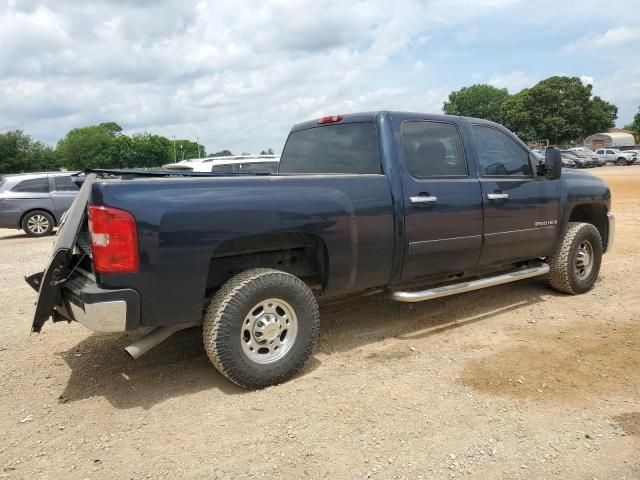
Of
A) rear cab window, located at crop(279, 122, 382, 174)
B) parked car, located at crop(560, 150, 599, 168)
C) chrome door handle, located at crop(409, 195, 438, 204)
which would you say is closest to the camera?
chrome door handle, located at crop(409, 195, 438, 204)

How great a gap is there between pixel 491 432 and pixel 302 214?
1.81 meters

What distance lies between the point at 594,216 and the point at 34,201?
12.6 metres

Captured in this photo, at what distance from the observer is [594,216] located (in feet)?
20.7

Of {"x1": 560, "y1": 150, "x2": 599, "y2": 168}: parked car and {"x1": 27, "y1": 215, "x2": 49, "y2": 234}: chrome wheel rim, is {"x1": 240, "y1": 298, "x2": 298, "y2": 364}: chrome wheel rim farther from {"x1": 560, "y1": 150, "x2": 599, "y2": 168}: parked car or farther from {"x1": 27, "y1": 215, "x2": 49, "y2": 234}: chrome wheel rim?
{"x1": 560, "y1": 150, "x2": 599, "y2": 168}: parked car

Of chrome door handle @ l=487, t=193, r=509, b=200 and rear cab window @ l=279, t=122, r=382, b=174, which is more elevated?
rear cab window @ l=279, t=122, r=382, b=174

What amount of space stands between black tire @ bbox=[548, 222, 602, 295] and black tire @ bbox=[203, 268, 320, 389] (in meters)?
3.21

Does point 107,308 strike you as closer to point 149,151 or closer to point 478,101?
point 149,151

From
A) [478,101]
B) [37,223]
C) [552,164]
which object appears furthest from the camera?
[478,101]

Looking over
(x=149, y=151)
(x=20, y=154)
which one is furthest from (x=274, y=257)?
(x=149, y=151)

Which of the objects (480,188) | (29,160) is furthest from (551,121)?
(480,188)

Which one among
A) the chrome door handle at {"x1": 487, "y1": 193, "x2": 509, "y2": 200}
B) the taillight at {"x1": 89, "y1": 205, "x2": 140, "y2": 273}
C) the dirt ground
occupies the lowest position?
the dirt ground

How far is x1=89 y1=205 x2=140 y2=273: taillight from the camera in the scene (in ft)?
10.2

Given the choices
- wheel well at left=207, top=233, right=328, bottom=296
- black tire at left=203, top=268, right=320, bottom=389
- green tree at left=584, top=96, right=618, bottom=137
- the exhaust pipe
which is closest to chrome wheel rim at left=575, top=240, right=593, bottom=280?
wheel well at left=207, top=233, right=328, bottom=296

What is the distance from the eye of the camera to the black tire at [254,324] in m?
3.43
